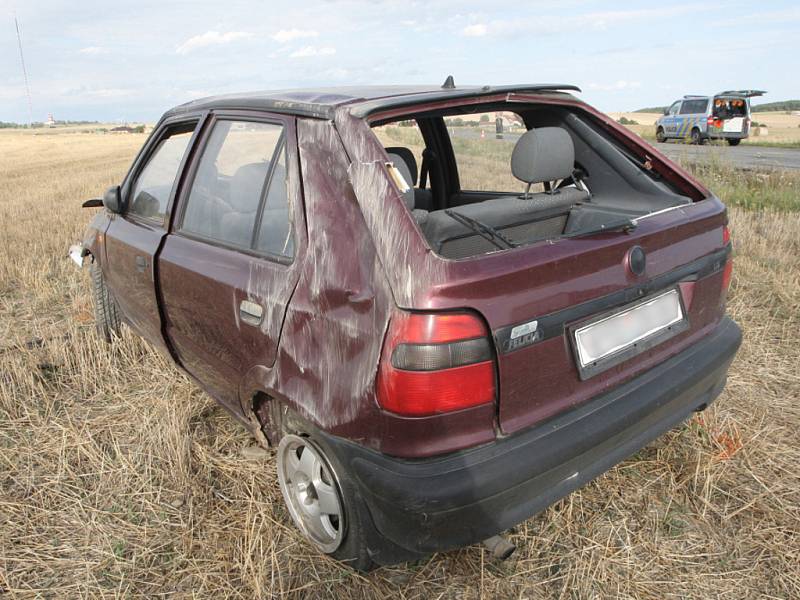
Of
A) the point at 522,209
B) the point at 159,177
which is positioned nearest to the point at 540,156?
the point at 522,209

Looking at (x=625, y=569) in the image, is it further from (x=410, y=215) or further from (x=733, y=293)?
(x=733, y=293)

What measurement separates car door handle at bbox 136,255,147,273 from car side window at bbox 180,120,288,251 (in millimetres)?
410

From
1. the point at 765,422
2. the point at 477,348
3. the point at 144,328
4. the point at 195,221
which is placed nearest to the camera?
the point at 477,348

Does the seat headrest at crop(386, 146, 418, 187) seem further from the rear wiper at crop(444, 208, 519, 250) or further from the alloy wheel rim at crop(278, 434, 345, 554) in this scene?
the alloy wheel rim at crop(278, 434, 345, 554)

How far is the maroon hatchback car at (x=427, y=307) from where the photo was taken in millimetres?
1747

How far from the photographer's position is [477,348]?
1.73 meters

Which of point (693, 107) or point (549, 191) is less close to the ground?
point (549, 191)

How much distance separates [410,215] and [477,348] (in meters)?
0.42

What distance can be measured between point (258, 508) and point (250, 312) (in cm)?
86

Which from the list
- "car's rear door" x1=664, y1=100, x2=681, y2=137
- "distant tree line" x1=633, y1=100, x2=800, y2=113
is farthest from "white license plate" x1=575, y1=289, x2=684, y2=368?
"distant tree line" x1=633, y1=100, x2=800, y2=113

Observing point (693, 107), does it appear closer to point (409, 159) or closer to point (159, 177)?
point (409, 159)

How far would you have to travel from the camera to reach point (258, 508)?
254 centimetres

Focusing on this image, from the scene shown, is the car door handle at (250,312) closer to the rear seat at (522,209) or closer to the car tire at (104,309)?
the rear seat at (522,209)

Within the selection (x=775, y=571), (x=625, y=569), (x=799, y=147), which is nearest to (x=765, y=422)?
(x=775, y=571)
